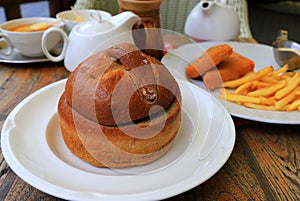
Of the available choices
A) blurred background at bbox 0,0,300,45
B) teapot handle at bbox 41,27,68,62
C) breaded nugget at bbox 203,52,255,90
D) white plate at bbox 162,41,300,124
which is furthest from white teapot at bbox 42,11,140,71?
blurred background at bbox 0,0,300,45

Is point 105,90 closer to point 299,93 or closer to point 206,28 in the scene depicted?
point 299,93

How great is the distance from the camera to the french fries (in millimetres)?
837

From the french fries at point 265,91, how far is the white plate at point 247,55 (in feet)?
0.06

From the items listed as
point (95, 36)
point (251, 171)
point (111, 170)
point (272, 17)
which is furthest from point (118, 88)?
point (272, 17)

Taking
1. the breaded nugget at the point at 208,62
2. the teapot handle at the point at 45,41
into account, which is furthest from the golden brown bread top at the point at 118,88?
the teapot handle at the point at 45,41

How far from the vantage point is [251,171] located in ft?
2.17

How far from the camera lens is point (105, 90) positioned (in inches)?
23.5

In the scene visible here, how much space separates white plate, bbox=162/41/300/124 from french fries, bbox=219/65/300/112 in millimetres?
19

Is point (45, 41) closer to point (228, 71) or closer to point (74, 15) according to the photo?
point (74, 15)

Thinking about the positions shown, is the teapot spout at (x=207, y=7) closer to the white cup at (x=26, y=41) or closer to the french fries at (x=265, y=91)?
the french fries at (x=265, y=91)

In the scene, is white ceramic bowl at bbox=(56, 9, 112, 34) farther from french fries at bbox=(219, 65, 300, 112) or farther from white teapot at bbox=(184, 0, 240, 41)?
french fries at bbox=(219, 65, 300, 112)

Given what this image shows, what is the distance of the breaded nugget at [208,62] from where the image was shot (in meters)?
1.00

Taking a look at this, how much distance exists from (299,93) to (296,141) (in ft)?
0.48

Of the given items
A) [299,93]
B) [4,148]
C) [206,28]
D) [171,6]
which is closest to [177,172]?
[4,148]
